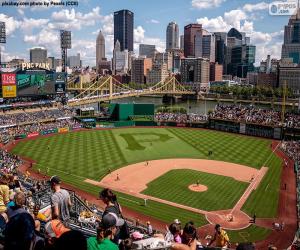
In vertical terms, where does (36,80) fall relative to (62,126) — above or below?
above

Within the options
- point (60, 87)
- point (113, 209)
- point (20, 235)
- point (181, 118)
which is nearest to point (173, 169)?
point (181, 118)

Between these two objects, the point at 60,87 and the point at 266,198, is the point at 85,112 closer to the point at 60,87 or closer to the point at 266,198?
the point at 60,87

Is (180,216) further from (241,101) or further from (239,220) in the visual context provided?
(241,101)

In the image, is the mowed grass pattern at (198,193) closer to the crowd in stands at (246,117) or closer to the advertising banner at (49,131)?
the crowd in stands at (246,117)

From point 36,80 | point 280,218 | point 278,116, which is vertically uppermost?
point 36,80

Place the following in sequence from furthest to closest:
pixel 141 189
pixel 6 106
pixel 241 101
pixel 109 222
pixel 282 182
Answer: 1. pixel 241 101
2. pixel 6 106
3. pixel 282 182
4. pixel 141 189
5. pixel 109 222

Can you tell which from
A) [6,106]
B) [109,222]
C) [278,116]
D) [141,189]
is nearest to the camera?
[109,222]

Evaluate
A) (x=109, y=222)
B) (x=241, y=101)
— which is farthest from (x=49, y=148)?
(x=241, y=101)

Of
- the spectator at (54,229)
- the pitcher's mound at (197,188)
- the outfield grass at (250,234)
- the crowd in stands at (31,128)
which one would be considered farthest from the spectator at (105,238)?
the crowd in stands at (31,128)

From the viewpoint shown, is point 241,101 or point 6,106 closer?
point 6,106
